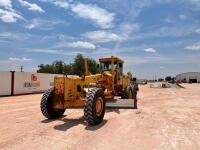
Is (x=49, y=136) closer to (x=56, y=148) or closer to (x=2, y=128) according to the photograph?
(x=56, y=148)

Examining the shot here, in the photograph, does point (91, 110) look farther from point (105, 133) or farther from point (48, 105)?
point (48, 105)

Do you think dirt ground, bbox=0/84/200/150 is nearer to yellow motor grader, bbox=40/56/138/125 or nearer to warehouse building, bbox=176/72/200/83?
yellow motor grader, bbox=40/56/138/125

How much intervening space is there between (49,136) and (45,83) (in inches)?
1108

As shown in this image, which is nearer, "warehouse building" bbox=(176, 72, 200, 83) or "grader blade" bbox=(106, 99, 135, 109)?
"grader blade" bbox=(106, 99, 135, 109)

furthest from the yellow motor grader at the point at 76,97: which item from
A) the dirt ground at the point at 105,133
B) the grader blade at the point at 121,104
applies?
the grader blade at the point at 121,104

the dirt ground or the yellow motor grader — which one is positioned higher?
the yellow motor grader

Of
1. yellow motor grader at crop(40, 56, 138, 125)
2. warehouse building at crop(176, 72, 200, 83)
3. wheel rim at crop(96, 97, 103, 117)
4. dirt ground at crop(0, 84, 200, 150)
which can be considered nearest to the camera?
dirt ground at crop(0, 84, 200, 150)

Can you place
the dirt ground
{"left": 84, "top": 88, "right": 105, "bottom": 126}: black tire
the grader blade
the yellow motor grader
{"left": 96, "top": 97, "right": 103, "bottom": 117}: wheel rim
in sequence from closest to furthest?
the dirt ground, {"left": 84, "top": 88, "right": 105, "bottom": 126}: black tire, the yellow motor grader, {"left": 96, "top": 97, "right": 103, "bottom": 117}: wheel rim, the grader blade

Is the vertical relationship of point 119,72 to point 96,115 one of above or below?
above

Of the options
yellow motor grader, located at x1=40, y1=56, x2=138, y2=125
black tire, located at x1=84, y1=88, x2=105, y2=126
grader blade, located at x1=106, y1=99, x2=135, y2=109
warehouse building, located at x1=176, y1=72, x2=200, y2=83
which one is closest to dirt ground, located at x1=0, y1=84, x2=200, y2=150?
black tire, located at x1=84, y1=88, x2=105, y2=126

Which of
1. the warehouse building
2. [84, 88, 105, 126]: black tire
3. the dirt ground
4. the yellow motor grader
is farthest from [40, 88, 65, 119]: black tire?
the warehouse building

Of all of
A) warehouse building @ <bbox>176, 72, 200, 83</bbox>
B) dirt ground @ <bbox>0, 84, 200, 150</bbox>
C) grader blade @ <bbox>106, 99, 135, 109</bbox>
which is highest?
warehouse building @ <bbox>176, 72, 200, 83</bbox>

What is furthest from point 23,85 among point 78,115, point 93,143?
point 93,143

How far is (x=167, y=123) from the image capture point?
11180mm
